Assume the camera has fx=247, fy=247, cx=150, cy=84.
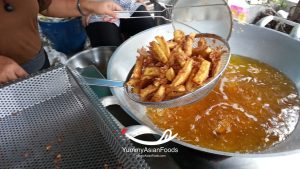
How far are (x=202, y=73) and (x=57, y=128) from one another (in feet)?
2.12

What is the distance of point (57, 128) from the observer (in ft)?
3.08

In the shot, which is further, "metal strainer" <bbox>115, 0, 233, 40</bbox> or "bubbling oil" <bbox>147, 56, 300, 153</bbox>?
"metal strainer" <bbox>115, 0, 233, 40</bbox>

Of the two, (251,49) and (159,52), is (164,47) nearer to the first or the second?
(159,52)

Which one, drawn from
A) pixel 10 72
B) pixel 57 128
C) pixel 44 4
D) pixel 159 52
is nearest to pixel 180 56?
pixel 159 52

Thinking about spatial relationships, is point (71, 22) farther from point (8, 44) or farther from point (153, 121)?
point (153, 121)

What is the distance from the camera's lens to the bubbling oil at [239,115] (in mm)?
1227

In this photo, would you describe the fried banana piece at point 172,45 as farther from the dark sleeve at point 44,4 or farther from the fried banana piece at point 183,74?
the dark sleeve at point 44,4

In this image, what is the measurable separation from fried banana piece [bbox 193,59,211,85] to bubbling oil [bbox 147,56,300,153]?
287 millimetres

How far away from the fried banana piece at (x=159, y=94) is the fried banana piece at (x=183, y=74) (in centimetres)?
5

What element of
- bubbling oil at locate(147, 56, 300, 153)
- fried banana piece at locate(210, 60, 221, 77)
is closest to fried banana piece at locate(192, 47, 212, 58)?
fried banana piece at locate(210, 60, 221, 77)

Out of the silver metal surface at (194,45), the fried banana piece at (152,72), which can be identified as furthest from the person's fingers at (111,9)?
the fried banana piece at (152,72)

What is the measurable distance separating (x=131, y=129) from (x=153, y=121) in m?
0.34

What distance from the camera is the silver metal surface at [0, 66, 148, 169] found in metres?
0.82

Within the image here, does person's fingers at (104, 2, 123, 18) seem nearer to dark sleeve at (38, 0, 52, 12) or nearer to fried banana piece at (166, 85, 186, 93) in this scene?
dark sleeve at (38, 0, 52, 12)
